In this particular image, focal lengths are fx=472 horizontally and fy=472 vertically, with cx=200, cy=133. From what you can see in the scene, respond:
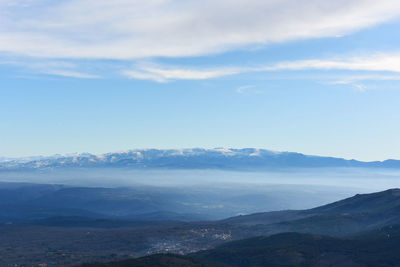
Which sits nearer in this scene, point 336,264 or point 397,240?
point 336,264

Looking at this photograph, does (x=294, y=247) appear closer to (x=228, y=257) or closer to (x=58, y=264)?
(x=228, y=257)

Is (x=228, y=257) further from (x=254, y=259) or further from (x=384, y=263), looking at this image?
(x=384, y=263)

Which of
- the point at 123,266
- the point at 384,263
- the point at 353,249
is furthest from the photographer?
the point at 353,249

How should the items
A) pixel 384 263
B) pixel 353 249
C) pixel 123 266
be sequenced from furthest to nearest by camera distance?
pixel 353 249 < pixel 384 263 < pixel 123 266

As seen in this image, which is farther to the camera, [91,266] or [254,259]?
[254,259]

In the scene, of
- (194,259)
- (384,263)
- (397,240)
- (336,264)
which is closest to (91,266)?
(194,259)

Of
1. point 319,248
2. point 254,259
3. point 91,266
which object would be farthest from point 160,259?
point 319,248

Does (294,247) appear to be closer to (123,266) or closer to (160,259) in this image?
(160,259)

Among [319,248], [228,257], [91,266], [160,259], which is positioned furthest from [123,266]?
[319,248]
